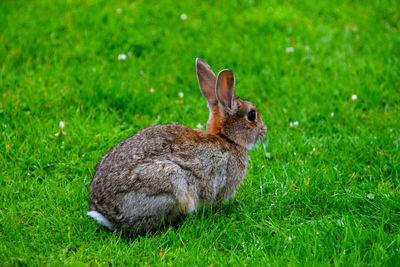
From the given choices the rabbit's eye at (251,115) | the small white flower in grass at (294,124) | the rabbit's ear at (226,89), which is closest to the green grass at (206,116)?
the small white flower in grass at (294,124)

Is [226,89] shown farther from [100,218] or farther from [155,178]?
[100,218]

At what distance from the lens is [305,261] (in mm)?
4090

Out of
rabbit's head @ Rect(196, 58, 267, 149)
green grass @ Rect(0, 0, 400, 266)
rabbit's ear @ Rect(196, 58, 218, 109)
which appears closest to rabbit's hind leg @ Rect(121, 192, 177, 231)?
green grass @ Rect(0, 0, 400, 266)

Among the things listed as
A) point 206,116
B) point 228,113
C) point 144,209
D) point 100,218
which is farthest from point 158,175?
point 206,116

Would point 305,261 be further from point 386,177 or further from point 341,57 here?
point 341,57

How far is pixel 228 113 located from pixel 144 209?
1.58m

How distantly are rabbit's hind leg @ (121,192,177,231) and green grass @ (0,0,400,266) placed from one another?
0.15 metres

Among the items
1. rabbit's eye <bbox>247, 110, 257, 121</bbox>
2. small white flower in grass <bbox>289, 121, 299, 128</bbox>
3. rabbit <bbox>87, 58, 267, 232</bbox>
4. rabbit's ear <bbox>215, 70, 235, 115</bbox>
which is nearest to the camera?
rabbit <bbox>87, 58, 267, 232</bbox>

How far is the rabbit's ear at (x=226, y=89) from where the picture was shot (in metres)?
5.20

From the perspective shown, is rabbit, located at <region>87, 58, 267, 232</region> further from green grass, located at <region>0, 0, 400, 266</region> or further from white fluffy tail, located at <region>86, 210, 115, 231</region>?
green grass, located at <region>0, 0, 400, 266</region>

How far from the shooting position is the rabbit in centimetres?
454

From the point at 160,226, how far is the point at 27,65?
4.16m

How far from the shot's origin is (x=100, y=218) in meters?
4.63

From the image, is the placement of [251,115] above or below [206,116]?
above
